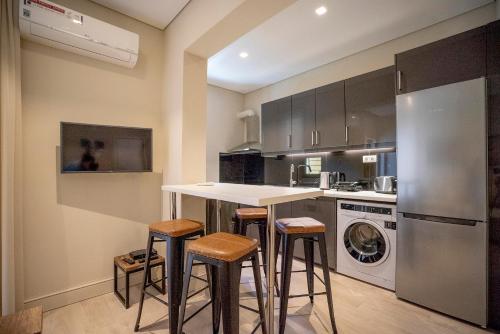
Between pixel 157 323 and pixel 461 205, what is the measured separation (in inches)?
95.8

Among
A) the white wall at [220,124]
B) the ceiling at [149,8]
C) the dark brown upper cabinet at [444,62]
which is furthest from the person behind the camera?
the white wall at [220,124]

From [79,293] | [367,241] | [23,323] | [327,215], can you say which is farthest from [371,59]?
[79,293]

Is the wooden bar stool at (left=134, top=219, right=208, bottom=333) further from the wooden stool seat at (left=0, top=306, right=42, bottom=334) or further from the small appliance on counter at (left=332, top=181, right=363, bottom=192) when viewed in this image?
the small appliance on counter at (left=332, top=181, right=363, bottom=192)

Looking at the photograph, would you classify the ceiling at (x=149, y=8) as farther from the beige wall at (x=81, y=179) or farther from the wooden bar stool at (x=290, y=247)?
the wooden bar stool at (x=290, y=247)

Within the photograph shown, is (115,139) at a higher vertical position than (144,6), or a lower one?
lower

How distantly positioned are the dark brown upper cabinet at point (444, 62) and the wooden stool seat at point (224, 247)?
6.32 feet

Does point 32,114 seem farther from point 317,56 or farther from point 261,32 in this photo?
point 317,56

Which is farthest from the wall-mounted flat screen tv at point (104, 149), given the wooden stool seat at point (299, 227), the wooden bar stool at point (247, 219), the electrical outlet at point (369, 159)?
the electrical outlet at point (369, 159)

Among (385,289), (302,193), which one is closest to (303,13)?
(302,193)

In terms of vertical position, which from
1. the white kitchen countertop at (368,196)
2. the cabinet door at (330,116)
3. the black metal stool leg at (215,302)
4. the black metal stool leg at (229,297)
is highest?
the cabinet door at (330,116)

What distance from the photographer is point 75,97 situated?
6.50 ft

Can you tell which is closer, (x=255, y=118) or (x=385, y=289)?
(x=385, y=289)

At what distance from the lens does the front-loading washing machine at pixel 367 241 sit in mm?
2145

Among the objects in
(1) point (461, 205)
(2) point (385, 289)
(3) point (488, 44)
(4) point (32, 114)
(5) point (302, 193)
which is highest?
(3) point (488, 44)
